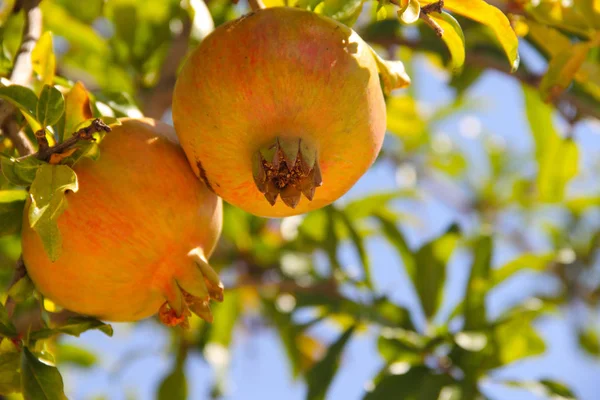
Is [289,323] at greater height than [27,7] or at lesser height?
lesser

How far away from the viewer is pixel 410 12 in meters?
0.96

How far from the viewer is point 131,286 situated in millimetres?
1014

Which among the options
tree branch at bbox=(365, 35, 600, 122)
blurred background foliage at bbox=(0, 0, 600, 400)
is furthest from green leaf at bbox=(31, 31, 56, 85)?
tree branch at bbox=(365, 35, 600, 122)

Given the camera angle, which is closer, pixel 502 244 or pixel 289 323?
pixel 289 323

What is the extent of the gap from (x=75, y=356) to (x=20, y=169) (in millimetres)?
1694

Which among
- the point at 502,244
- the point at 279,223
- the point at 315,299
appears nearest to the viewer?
the point at 315,299

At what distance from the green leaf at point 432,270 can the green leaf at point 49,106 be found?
3.91 feet

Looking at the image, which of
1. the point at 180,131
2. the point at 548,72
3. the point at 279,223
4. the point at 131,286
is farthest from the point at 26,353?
the point at 279,223

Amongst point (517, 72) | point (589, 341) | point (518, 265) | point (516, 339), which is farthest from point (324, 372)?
point (589, 341)

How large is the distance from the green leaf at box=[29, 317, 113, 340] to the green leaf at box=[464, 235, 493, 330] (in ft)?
3.52

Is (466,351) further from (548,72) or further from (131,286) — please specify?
(131,286)

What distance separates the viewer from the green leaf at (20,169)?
0.95m

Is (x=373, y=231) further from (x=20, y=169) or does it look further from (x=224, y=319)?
(x=20, y=169)

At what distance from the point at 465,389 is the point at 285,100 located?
108 centimetres
